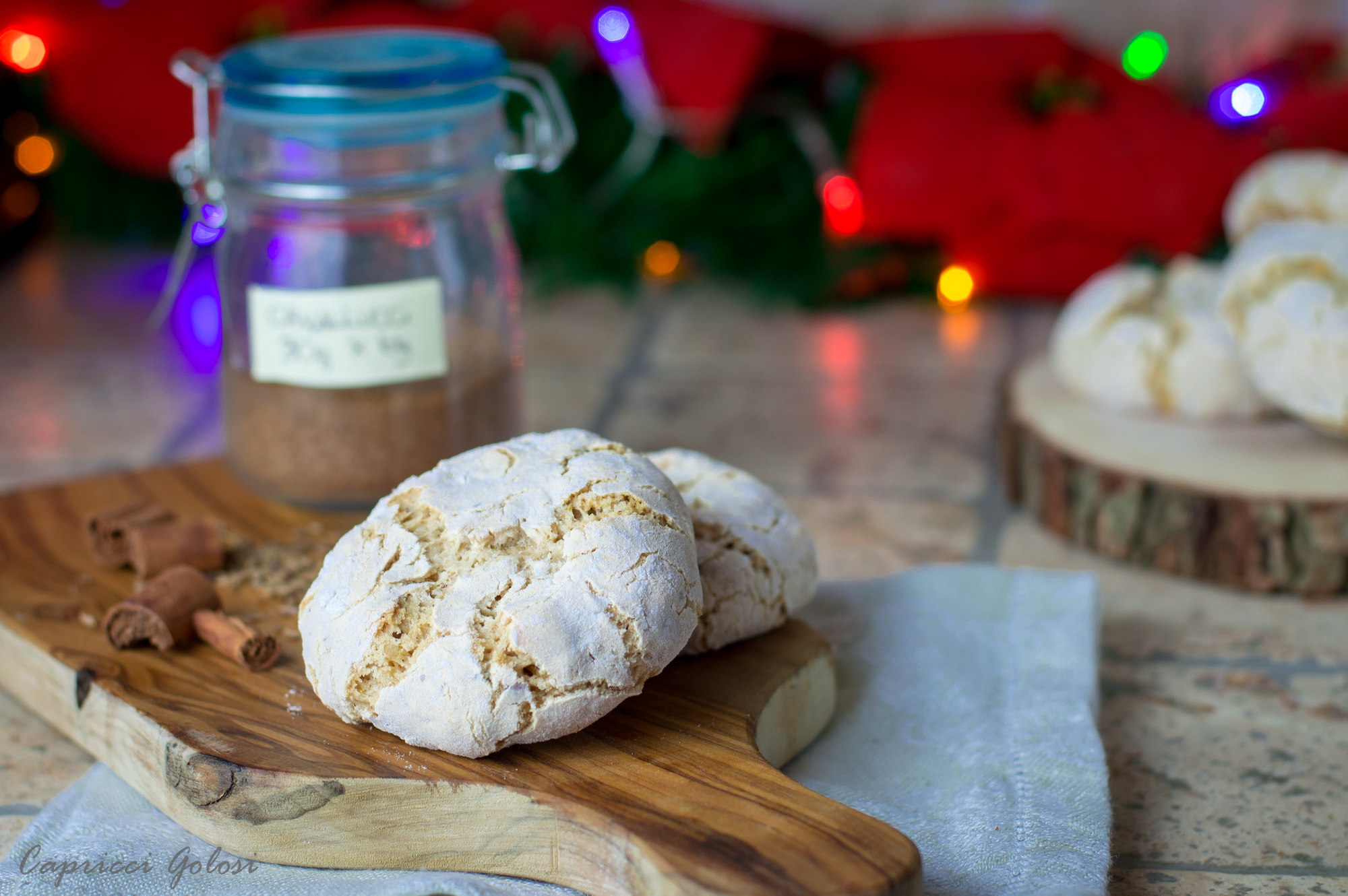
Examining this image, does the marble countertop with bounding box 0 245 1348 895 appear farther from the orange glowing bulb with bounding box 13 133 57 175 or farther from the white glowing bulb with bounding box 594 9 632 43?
the white glowing bulb with bounding box 594 9 632 43

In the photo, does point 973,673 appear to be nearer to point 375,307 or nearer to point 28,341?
point 375,307

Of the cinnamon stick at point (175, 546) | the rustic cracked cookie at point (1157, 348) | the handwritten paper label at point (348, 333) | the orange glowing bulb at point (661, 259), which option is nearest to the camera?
the cinnamon stick at point (175, 546)

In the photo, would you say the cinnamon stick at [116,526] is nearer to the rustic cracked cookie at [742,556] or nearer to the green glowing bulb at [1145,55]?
the rustic cracked cookie at [742,556]

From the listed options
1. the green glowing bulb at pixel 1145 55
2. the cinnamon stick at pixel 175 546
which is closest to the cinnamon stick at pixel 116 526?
the cinnamon stick at pixel 175 546

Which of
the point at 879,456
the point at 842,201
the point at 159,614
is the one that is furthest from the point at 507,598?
the point at 842,201

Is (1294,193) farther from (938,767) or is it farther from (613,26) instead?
(613,26)

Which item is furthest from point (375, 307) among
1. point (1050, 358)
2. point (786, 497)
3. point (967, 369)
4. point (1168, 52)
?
point (1168, 52)
